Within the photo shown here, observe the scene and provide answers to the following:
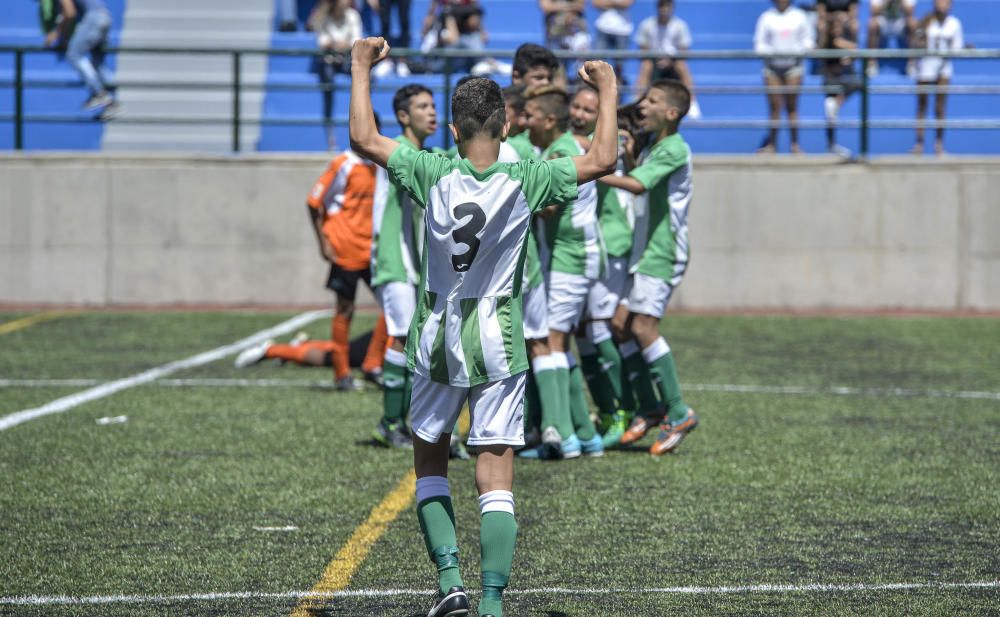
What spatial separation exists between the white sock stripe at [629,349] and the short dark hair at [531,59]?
1.77 meters

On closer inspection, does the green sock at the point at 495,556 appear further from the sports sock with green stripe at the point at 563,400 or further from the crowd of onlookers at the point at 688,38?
the crowd of onlookers at the point at 688,38

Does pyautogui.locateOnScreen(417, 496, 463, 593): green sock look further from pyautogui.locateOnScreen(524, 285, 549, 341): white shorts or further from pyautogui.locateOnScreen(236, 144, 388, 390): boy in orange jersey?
pyautogui.locateOnScreen(236, 144, 388, 390): boy in orange jersey

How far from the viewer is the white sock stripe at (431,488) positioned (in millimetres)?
5277

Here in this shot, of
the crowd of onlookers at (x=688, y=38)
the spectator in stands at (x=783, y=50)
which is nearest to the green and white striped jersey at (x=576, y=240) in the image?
the crowd of onlookers at (x=688, y=38)

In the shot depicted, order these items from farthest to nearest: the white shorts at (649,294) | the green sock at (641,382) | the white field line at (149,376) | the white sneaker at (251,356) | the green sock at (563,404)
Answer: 1. the white sneaker at (251,356)
2. the white field line at (149,376)
3. the green sock at (641,382)
4. the white shorts at (649,294)
5. the green sock at (563,404)

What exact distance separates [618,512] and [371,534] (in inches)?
47.7

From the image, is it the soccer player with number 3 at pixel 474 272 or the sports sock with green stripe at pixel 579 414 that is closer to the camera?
the soccer player with number 3 at pixel 474 272

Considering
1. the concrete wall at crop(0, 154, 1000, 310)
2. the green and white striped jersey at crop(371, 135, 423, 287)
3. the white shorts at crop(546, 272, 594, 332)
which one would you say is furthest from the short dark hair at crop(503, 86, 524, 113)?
the concrete wall at crop(0, 154, 1000, 310)

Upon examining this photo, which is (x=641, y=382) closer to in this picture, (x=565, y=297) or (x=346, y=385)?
(x=565, y=297)

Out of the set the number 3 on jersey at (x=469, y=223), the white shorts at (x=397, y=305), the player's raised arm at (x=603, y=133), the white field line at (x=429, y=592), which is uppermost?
the player's raised arm at (x=603, y=133)

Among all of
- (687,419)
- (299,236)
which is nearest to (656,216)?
(687,419)

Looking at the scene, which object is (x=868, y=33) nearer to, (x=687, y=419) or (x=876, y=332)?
(x=876, y=332)

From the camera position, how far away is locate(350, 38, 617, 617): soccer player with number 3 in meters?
5.17

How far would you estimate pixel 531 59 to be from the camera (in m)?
9.48
